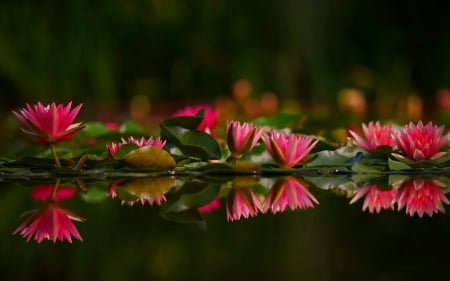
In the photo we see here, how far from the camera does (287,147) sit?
1.62 meters

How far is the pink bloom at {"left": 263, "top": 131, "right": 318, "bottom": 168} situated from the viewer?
1606 mm

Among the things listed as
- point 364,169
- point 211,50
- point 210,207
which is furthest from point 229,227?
point 211,50

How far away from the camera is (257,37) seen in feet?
15.3

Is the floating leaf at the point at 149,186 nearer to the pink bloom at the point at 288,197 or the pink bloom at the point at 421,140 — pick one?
the pink bloom at the point at 288,197

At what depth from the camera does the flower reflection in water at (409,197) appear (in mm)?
1339

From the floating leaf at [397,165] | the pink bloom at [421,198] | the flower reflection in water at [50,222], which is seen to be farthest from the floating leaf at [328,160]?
the flower reflection in water at [50,222]

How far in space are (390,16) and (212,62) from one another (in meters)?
1.09

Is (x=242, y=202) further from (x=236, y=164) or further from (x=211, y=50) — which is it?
(x=211, y=50)

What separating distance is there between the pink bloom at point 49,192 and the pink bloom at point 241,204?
0.28 m

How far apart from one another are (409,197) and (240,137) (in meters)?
0.36


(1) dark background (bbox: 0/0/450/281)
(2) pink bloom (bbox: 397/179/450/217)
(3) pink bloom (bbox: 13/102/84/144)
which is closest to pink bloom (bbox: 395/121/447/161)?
(2) pink bloom (bbox: 397/179/450/217)

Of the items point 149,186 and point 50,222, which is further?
point 149,186

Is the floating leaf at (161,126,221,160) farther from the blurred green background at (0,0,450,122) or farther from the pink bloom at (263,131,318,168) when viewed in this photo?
the blurred green background at (0,0,450,122)

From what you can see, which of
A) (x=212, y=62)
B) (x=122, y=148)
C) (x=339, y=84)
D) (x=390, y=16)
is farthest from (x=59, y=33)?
(x=122, y=148)
